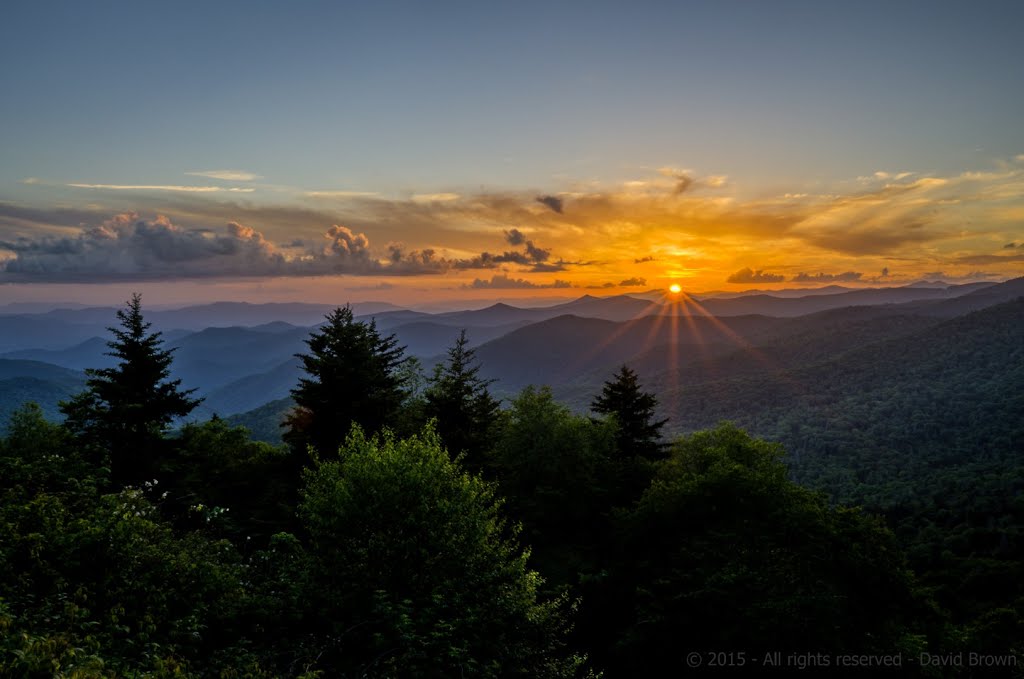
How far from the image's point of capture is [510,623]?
17422 mm

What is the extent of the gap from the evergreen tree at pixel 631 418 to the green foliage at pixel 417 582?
35.8 m

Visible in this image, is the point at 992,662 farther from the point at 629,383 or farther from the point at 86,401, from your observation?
the point at 86,401

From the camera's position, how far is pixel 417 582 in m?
17.7

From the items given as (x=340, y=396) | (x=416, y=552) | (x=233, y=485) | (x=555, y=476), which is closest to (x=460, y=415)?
(x=340, y=396)

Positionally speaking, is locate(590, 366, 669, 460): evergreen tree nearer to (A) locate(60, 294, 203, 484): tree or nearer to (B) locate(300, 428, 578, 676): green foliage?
(B) locate(300, 428, 578, 676): green foliage

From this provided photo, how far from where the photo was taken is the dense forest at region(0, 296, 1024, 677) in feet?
45.0

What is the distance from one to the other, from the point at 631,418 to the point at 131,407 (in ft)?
147

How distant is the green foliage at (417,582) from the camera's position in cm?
1475

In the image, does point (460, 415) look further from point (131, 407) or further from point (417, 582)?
point (417, 582)

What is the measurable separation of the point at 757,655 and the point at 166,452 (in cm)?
3617

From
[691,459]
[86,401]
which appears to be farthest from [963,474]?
[86,401]

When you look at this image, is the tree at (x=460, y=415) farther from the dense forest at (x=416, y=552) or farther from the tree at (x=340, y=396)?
the tree at (x=340, y=396)

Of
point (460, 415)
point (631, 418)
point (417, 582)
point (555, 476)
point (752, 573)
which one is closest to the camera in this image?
point (417, 582)

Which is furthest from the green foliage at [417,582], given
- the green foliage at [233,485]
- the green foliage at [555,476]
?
the green foliage at [555,476]
